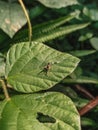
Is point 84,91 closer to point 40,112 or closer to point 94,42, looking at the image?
point 94,42

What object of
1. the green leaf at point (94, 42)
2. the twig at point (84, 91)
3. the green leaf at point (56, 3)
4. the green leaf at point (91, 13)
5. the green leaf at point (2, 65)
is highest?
the green leaf at point (56, 3)

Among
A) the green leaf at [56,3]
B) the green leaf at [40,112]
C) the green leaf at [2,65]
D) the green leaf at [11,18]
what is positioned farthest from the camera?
the green leaf at [56,3]

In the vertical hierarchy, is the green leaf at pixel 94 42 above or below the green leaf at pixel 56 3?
below

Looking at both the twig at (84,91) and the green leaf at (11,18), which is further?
the twig at (84,91)

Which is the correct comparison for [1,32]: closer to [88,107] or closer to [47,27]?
[47,27]

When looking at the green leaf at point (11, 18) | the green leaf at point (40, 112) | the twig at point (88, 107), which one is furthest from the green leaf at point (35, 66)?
the twig at point (88, 107)

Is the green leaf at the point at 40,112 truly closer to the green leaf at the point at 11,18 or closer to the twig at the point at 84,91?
the green leaf at the point at 11,18

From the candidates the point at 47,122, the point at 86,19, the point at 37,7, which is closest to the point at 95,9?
the point at 86,19

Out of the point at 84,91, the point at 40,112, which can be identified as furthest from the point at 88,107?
the point at 40,112

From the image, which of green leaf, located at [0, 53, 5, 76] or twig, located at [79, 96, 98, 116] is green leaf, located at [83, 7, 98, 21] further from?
green leaf, located at [0, 53, 5, 76]
